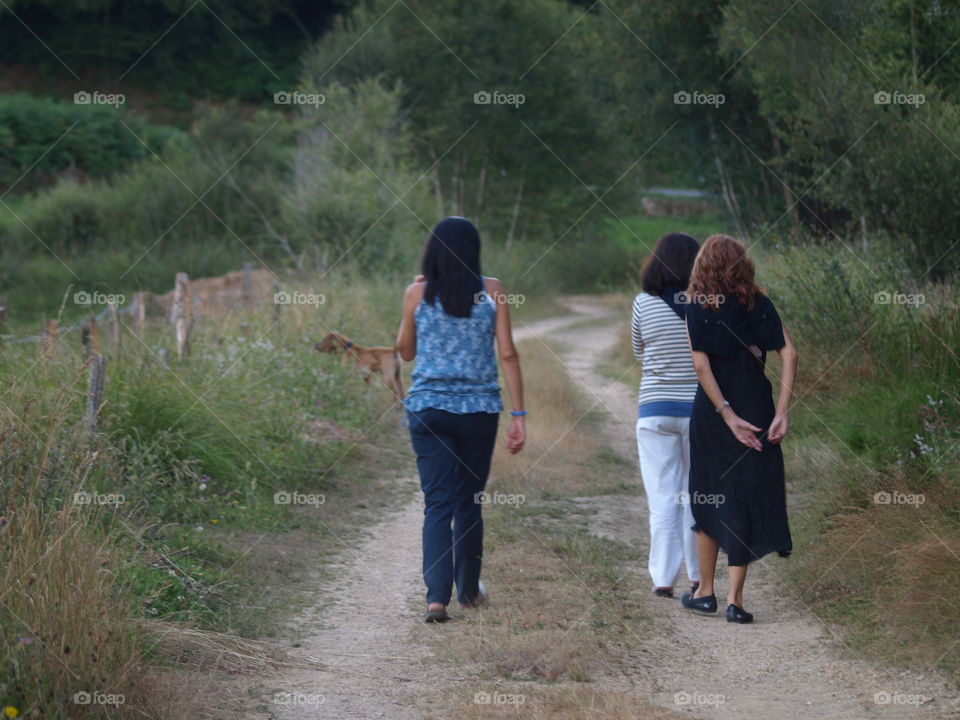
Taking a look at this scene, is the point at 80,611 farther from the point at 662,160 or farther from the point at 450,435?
the point at 662,160

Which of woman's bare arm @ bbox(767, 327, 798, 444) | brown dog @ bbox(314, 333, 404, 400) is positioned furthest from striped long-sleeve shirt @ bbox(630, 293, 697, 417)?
brown dog @ bbox(314, 333, 404, 400)

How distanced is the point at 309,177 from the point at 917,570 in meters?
20.3

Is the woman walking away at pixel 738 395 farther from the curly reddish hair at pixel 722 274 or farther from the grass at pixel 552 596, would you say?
the grass at pixel 552 596

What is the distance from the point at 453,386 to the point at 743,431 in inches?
57.1

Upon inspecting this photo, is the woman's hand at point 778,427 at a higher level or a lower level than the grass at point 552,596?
higher

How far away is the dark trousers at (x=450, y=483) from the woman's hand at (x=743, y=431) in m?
1.16

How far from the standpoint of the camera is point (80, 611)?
4.07 meters

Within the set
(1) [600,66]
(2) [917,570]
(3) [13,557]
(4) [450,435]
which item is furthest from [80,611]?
(1) [600,66]

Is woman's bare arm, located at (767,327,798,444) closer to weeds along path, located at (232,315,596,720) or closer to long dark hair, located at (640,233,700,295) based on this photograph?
long dark hair, located at (640,233,700,295)

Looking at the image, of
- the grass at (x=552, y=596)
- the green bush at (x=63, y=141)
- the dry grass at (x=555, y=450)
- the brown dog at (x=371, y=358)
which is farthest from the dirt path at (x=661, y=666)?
the green bush at (x=63, y=141)

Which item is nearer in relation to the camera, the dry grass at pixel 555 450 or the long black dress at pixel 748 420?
the long black dress at pixel 748 420

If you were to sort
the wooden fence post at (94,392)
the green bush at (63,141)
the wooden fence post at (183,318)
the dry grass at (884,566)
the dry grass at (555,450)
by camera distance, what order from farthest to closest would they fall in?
the green bush at (63,141) → the wooden fence post at (183,318) → the dry grass at (555,450) → the wooden fence post at (94,392) → the dry grass at (884,566)

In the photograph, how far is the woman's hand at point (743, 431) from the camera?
554cm

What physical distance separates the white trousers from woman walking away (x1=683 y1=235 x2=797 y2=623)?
0.39 metres
